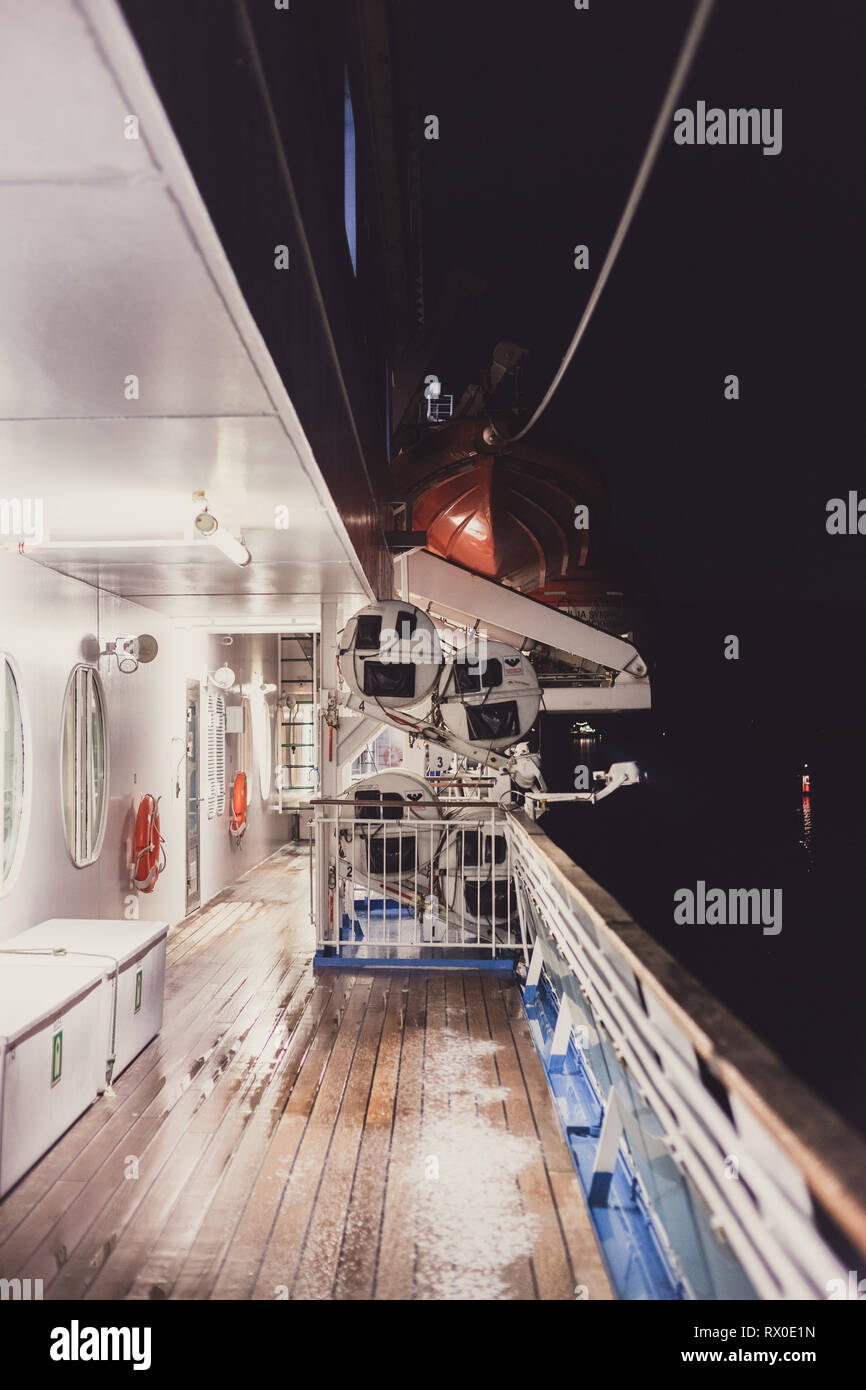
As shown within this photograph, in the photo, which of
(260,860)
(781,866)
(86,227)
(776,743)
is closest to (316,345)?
(86,227)

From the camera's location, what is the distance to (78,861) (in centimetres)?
564

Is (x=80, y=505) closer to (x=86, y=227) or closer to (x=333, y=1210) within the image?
(x=86, y=227)

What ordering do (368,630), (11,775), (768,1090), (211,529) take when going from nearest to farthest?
(768,1090)
(211,529)
(11,775)
(368,630)

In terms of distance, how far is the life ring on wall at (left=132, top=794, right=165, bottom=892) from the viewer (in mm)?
6695

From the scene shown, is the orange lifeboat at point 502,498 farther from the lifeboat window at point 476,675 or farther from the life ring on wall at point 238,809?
the lifeboat window at point 476,675

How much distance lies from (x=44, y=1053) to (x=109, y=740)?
331cm

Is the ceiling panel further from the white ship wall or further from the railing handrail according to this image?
the railing handrail

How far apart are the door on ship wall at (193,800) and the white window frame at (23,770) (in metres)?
3.26

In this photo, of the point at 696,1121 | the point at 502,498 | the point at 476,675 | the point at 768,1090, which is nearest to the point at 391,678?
the point at 476,675

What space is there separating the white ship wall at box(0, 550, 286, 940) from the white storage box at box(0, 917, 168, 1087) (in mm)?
362

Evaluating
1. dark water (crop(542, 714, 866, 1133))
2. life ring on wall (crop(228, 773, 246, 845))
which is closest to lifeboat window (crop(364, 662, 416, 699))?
life ring on wall (crop(228, 773, 246, 845))

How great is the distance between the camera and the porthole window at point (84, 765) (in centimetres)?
558

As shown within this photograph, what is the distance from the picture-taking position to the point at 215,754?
9461 mm

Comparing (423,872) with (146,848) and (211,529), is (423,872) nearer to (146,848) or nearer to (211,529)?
(146,848)
